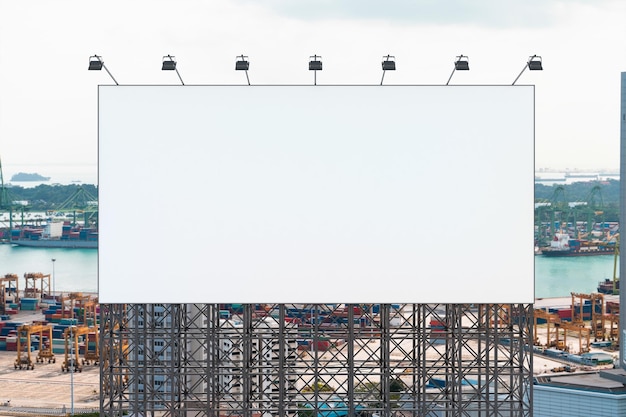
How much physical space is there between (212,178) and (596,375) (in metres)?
17.1

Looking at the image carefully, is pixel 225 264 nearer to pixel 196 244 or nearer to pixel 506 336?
pixel 196 244

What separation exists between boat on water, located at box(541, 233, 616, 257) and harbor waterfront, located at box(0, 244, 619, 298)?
2.08 feet

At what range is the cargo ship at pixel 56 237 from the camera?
101 meters

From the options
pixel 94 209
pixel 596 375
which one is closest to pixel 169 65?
pixel 596 375

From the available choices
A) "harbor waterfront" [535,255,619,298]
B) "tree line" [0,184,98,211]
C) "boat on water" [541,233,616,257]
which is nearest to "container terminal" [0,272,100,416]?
"harbor waterfront" [535,255,619,298]

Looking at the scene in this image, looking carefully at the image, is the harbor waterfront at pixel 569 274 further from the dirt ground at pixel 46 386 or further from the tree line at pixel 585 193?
the dirt ground at pixel 46 386

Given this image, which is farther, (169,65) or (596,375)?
(596,375)

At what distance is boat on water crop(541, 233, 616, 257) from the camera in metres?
94.4

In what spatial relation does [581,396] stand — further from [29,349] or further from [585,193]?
[585,193]

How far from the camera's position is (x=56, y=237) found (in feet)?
336

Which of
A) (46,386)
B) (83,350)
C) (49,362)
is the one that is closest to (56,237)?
(83,350)

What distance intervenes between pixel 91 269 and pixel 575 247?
44.8 m

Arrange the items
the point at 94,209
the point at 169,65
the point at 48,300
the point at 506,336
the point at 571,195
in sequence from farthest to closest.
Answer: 1. the point at 571,195
2. the point at 94,209
3. the point at 48,300
4. the point at 506,336
5. the point at 169,65

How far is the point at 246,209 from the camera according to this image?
40.9 ft
